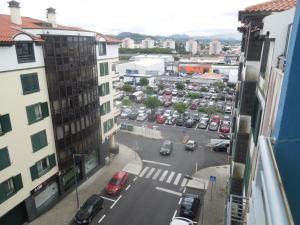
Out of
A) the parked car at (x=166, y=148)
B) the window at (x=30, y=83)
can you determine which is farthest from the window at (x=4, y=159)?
the parked car at (x=166, y=148)

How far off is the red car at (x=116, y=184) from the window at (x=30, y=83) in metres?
15.3

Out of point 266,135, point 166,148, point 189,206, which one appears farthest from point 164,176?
point 266,135

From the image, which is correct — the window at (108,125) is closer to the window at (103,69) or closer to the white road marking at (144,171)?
the window at (103,69)

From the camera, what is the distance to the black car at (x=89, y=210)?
26.2 meters

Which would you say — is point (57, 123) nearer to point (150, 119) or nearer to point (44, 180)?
point (44, 180)

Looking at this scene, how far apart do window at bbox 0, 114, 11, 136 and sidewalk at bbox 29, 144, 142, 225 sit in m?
11.1

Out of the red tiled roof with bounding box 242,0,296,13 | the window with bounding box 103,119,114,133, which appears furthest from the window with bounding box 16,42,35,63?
the red tiled roof with bounding box 242,0,296,13

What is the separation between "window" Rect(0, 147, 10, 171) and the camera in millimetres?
21734

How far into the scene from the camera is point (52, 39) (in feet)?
85.3

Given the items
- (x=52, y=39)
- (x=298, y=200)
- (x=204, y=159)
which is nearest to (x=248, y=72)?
(x=298, y=200)

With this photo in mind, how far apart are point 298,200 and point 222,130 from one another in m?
48.4

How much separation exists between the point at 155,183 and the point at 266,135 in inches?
1115

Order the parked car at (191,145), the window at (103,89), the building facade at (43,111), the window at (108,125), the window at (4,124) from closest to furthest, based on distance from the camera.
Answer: the window at (4,124), the building facade at (43,111), the window at (103,89), the window at (108,125), the parked car at (191,145)

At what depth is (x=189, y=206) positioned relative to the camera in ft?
90.7
